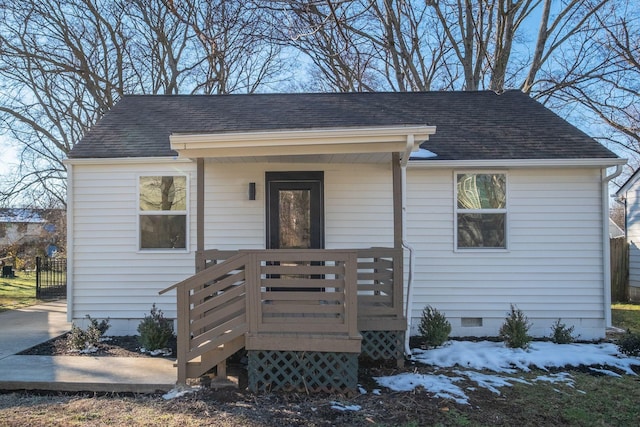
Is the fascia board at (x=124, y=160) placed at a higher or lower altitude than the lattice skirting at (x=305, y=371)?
higher

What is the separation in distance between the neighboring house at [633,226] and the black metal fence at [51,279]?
15.6m

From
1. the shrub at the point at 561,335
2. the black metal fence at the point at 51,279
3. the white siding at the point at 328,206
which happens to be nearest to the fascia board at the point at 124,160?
the white siding at the point at 328,206

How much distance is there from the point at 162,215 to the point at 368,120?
3.79 m

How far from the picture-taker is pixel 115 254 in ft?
21.6

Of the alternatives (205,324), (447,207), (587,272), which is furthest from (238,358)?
(587,272)

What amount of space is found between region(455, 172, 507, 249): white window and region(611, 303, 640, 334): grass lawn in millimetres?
3068

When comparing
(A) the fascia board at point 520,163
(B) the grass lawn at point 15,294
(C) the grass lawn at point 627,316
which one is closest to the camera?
(A) the fascia board at point 520,163

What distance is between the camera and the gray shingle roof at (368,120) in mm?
6551

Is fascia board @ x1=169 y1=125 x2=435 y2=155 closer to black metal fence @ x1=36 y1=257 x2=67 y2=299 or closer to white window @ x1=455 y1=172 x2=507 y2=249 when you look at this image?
white window @ x1=455 y1=172 x2=507 y2=249

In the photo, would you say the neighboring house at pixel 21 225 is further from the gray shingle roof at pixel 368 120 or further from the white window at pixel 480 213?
the white window at pixel 480 213

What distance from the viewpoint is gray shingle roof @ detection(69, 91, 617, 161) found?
6551mm

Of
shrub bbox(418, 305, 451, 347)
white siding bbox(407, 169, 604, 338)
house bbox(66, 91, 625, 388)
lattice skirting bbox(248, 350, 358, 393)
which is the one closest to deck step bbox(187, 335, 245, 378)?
lattice skirting bbox(248, 350, 358, 393)

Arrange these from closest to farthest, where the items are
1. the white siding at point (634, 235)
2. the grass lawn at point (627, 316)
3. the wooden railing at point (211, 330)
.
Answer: the wooden railing at point (211, 330), the grass lawn at point (627, 316), the white siding at point (634, 235)

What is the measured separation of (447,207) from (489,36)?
10.7 m
